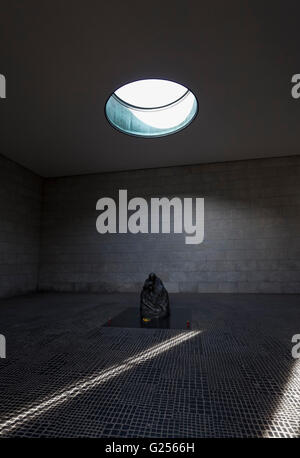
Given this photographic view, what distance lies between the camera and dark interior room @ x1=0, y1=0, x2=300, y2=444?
8.23ft

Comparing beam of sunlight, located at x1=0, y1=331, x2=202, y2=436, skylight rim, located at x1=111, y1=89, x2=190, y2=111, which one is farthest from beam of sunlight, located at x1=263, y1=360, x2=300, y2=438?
skylight rim, located at x1=111, y1=89, x2=190, y2=111

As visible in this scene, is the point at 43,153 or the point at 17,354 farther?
the point at 43,153

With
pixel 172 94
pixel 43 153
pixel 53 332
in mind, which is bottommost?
pixel 53 332

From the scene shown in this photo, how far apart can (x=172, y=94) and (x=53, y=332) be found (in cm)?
811

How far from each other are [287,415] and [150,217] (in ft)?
30.0

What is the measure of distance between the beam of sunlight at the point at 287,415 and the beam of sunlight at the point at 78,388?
1.68 metres

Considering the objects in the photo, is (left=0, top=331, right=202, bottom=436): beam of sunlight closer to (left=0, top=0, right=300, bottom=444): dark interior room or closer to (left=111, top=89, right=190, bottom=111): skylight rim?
Result: (left=0, top=0, right=300, bottom=444): dark interior room

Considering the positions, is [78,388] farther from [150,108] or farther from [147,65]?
[150,108]

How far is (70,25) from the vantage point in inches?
184

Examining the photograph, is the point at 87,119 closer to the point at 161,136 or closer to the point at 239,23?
the point at 161,136

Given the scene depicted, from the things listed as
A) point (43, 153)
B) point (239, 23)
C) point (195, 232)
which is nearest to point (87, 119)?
point (43, 153)

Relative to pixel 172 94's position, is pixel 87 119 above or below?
below

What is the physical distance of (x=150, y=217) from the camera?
11.0 meters
